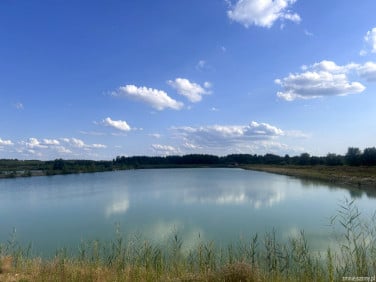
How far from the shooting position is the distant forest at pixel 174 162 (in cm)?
6588

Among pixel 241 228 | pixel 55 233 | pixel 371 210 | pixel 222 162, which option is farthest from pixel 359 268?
pixel 222 162

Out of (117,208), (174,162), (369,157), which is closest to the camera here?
(117,208)

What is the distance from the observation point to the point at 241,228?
13477 mm

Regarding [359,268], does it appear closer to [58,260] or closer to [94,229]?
[58,260]

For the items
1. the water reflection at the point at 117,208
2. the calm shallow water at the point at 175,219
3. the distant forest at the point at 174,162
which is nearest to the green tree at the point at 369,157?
the distant forest at the point at 174,162

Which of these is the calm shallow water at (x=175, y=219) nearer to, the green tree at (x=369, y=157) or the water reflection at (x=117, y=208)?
the water reflection at (x=117, y=208)

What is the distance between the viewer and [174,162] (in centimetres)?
12850

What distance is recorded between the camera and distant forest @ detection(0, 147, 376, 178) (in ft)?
216

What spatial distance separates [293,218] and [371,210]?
476 centimetres

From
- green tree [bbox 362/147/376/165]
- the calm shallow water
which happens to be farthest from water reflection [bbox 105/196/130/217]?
green tree [bbox 362/147/376/165]

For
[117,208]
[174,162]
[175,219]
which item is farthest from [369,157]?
[174,162]

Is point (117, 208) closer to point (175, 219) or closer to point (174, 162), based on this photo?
point (175, 219)

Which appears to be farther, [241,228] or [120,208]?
[120,208]

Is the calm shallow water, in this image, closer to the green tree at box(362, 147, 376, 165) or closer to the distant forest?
the green tree at box(362, 147, 376, 165)
